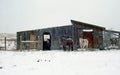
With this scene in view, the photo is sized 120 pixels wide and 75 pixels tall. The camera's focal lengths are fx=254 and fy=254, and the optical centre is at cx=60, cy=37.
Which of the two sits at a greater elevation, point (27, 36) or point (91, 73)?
point (27, 36)

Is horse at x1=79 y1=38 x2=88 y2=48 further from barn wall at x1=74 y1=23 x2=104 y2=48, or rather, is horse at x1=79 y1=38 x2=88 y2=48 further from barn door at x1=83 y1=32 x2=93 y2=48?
barn door at x1=83 y1=32 x2=93 y2=48

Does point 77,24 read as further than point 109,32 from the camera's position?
No

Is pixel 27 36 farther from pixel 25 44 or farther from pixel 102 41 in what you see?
pixel 102 41

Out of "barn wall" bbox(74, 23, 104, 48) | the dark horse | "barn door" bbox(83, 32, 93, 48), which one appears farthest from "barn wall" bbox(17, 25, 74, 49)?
"barn door" bbox(83, 32, 93, 48)

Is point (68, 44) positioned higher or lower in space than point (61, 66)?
higher

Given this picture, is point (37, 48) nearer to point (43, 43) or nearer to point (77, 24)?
point (43, 43)

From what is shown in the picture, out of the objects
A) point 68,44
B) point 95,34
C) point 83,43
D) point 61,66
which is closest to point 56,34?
point 68,44

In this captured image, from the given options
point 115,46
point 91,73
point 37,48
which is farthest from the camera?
point 115,46

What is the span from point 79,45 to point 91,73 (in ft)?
64.3

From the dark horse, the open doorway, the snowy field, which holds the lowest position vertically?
the snowy field

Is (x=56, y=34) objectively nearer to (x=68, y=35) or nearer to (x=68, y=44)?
(x=68, y=35)

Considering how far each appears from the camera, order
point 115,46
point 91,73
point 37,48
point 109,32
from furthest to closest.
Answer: point 109,32
point 115,46
point 37,48
point 91,73

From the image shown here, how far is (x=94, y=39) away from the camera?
96.3 ft

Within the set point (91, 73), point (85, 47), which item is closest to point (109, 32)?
point (85, 47)
